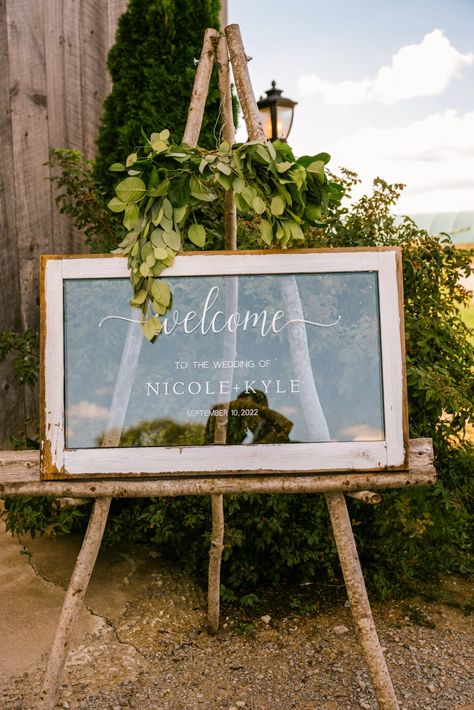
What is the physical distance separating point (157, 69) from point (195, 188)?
1.80 metres

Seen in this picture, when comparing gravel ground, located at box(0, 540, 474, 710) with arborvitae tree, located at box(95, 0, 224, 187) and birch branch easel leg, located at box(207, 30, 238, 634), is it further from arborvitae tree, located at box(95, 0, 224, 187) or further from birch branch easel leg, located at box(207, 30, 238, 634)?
arborvitae tree, located at box(95, 0, 224, 187)

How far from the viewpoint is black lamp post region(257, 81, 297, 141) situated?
460 cm

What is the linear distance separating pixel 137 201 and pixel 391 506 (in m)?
1.50

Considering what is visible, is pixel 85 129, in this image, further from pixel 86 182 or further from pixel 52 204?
pixel 86 182

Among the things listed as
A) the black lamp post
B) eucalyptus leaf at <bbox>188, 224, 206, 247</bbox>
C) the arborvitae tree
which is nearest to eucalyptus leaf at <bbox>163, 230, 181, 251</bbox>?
eucalyptus leaf at <bbox>188, 224, 206, 247</bbox>

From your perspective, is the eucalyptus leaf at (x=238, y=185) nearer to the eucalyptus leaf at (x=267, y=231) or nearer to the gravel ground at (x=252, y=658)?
the eucalyptus leaf at (x=267, y=231)

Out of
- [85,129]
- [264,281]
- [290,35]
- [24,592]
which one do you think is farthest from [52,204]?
[290,35]

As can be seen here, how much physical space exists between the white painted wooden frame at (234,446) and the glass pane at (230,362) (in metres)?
0.02

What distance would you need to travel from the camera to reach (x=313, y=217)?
183 centimetres

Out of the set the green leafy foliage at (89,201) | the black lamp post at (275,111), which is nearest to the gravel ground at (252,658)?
the green leafy foliage at (89,201)

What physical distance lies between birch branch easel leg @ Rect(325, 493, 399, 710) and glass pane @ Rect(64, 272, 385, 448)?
230 mm

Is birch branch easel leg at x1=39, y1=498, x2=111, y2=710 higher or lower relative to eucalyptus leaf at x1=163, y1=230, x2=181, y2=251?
lower

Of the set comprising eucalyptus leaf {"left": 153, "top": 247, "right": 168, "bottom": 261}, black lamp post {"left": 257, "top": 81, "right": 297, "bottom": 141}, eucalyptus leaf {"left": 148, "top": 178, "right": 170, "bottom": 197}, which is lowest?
eucalyptus leaf {"left": 153, "top": 247, "right": 168, "bottom": 261}

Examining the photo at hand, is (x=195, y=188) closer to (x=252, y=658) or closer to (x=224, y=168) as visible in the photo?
(x=224, y=168)
